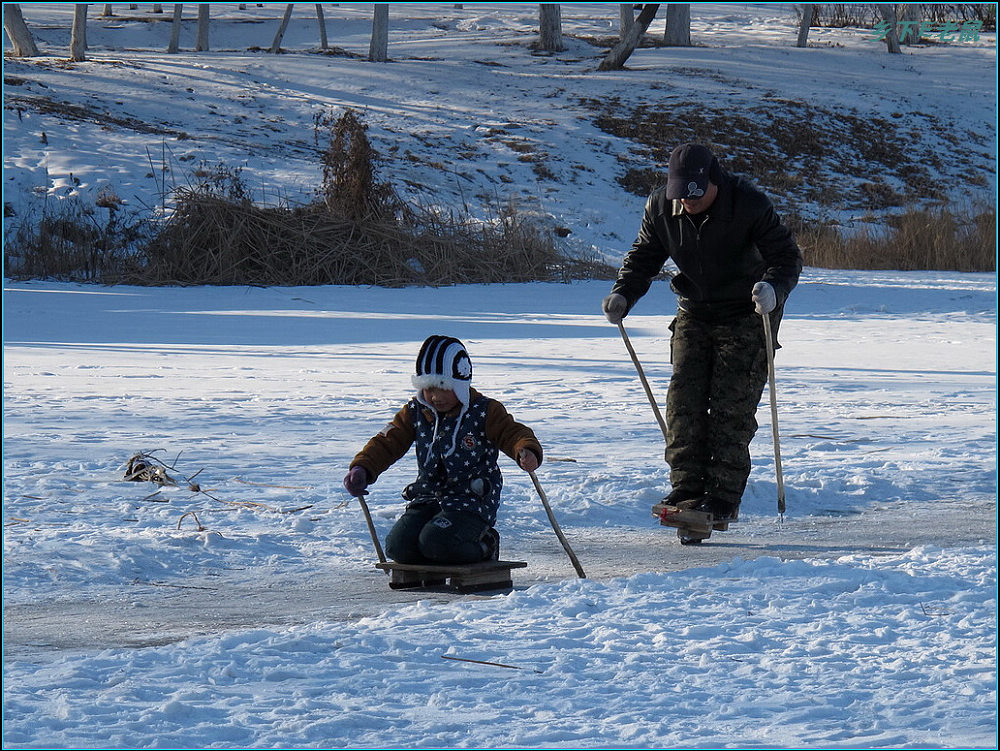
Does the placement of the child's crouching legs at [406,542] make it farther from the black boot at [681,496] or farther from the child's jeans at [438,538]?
the black boot at [681,496]

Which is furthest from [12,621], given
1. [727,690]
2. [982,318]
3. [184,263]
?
[184,263]

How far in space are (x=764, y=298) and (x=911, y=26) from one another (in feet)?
127

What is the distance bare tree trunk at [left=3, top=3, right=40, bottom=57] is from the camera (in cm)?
3259

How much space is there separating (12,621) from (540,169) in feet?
70.0

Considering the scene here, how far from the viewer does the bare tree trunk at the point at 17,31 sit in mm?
32594

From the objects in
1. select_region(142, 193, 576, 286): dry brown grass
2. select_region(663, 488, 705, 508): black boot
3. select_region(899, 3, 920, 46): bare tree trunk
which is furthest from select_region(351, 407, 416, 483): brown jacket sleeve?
select_region(899, 3, 920, 46): bare tree trunk

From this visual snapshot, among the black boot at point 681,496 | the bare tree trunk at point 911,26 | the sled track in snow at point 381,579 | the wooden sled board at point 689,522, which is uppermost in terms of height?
the bare tree trunk at point 911,26

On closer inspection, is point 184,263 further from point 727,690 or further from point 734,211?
point 727,690

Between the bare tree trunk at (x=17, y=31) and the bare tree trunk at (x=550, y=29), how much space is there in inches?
536

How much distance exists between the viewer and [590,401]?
922 cm

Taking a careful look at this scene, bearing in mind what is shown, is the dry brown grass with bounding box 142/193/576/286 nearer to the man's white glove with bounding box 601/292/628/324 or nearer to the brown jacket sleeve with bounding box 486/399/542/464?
the man's white glove with bounding box 601/292/628/324

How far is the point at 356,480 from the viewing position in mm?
4977

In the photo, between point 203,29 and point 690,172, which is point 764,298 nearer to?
point 690,172

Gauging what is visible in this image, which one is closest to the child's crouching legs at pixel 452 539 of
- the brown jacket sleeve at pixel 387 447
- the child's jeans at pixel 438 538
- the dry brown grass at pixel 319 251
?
the child's jeans at pixel 438 538
